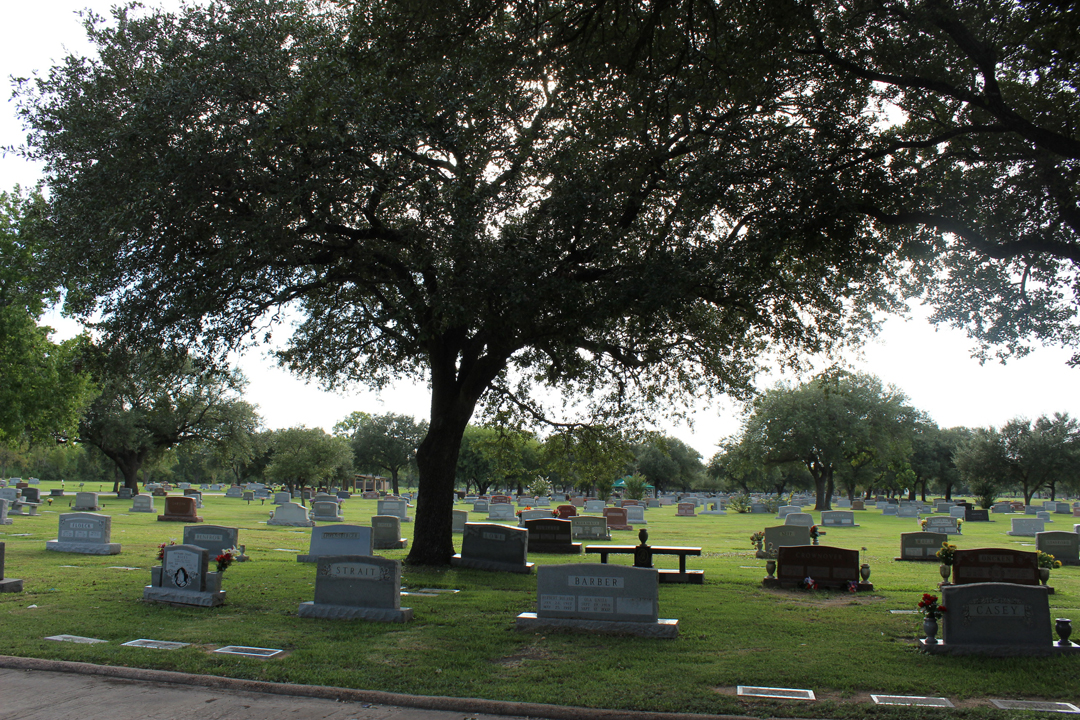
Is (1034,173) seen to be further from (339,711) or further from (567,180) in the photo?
(339,711)

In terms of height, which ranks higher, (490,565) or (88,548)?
(490,565)

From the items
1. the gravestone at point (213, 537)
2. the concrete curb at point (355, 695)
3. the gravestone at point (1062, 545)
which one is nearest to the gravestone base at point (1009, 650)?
the concrete curb at point (355, 695)

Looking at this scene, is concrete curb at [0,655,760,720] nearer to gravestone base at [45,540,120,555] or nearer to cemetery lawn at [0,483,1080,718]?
cemetery lawn at [0,483,1080,718]

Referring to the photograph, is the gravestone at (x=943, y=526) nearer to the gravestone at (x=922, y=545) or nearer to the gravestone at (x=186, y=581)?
the gravestone at (x=922, y=545)

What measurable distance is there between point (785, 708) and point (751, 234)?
650cm

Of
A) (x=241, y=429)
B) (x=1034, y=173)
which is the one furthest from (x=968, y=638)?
(x=241, y=429)

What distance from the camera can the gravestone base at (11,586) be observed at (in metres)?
11.0

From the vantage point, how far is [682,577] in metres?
14.1

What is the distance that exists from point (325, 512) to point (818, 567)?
71.7ft

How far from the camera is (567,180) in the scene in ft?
36.7


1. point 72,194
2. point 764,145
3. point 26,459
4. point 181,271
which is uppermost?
point 764,145

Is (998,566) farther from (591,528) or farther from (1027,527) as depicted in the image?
(1027,527)

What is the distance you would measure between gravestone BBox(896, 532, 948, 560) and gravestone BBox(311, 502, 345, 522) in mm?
21595

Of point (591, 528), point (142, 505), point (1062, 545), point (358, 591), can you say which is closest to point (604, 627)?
point (358, 591)
